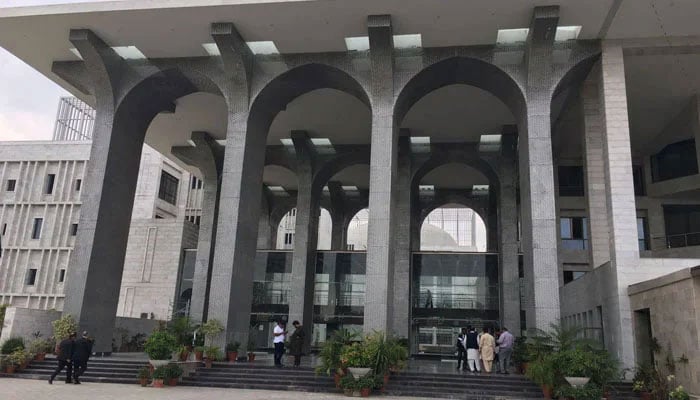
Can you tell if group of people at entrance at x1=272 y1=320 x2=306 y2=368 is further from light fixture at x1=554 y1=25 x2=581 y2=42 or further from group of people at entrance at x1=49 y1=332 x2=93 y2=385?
light fixture at x1=554 y1=25 x2=581 y2=42

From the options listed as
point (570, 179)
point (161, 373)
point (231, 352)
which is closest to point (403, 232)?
point (570, 179)

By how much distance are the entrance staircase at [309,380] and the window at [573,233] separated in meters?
15.8

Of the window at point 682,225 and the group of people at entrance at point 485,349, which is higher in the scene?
the window at point 682,225

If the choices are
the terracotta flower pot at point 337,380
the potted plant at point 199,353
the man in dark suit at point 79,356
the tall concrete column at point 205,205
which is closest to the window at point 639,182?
the terracotta flower pot at point 337,380

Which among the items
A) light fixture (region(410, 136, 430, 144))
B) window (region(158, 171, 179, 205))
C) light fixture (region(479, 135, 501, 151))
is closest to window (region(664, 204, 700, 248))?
light fixture (region(479, 135, 501, 151))

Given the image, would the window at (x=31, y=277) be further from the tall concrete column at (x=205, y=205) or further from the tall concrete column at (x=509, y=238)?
the tall concrete column at (x=509, y=238)

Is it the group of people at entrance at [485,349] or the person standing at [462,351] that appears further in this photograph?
the person standing at [462,351]

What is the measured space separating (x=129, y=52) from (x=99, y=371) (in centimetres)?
1285

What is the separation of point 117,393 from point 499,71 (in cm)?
1683

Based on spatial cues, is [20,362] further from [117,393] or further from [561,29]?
[561,29]

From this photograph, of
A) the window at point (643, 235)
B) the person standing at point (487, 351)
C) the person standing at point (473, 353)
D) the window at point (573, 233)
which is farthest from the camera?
the window at point (573, 233)

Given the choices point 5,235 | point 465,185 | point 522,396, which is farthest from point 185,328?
point 5,235

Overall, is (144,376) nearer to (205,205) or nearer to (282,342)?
(282,342)

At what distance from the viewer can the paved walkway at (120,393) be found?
13495mm
